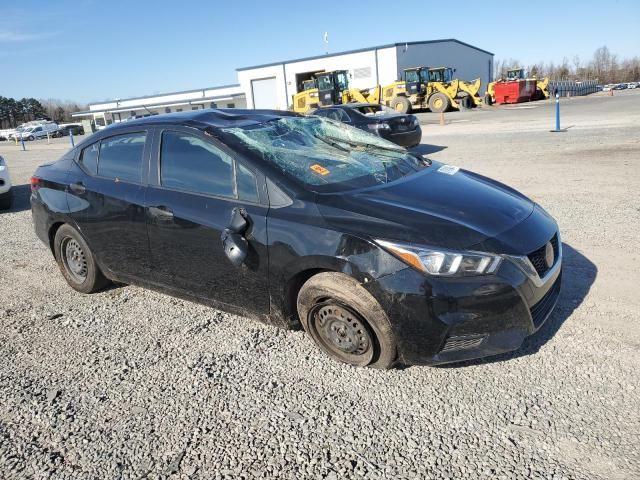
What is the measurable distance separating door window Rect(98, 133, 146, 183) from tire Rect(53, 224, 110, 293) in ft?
2.32

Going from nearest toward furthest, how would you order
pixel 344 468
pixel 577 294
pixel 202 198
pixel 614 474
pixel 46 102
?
pixel 614 474, pixel 344 468, pixel 202 198, pixel 577 294, pixel 46 102

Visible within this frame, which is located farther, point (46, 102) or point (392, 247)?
point (46, 102)

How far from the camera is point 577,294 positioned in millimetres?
3947

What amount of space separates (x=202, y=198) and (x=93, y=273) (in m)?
1.67

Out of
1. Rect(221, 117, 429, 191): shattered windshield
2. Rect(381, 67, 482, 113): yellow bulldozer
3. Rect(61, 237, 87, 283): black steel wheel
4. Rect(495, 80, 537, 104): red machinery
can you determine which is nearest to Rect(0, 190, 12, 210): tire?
Rect(61, 237, 87, 283): black steel wheel

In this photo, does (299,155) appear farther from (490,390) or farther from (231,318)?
(490,390)

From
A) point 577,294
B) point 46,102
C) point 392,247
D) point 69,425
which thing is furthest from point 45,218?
point 46,102

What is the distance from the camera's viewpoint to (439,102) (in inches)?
1337

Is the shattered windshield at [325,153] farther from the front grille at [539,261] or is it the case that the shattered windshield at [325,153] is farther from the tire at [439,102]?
the tire at [439,102]

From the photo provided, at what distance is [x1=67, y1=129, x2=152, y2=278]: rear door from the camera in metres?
3.97

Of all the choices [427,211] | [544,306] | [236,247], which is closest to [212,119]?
[236,247]

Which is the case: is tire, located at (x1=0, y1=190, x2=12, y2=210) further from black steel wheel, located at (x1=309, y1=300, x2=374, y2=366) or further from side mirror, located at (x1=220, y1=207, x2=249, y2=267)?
black steel wheel, located at (x1=309, y1=300, x2=374, y2=366)

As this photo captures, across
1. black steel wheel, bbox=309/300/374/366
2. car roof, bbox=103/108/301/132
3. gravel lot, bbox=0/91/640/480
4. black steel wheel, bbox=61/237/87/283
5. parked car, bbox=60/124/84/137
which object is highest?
parked car, bbox=60/124/84/137

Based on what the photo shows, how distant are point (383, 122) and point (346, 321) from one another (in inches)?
395
